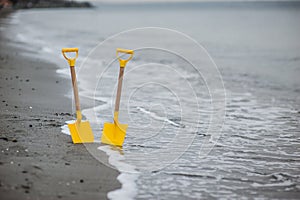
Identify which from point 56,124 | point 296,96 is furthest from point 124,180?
point 296,96

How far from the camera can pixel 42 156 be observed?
450 centimetres

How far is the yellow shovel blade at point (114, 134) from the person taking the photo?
17.2ft

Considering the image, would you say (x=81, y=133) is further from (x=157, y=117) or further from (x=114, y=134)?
(x=157, y=117)

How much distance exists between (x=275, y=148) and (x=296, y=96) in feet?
16.4

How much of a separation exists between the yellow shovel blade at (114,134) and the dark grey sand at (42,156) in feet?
1.28

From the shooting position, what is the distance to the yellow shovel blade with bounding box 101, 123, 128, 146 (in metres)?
5.26

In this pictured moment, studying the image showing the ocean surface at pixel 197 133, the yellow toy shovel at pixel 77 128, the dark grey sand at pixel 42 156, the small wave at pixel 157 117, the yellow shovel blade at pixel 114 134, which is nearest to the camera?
the dark grey sand at pixel 42 156

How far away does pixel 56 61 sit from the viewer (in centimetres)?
1248

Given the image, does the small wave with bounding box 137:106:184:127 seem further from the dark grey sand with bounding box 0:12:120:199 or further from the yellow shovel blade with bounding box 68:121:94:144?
the yellow shovel blade with bounding box 68:121:94:144

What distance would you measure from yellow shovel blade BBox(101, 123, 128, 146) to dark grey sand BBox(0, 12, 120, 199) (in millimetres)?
390

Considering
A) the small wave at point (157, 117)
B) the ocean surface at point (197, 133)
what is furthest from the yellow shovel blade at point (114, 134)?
the small wave at point (157, 117)

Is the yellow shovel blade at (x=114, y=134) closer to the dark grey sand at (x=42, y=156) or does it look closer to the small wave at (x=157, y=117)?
the dark grey sand at (x=42, y=156)

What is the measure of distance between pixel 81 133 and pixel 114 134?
36 centimetres

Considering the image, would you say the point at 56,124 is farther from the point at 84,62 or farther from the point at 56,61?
the point at 84,62
